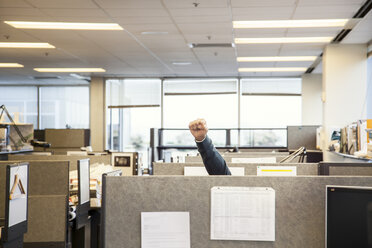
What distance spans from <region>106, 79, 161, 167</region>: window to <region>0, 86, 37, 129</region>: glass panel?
220 centimetres

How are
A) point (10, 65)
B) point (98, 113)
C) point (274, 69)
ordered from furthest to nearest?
point (98, 113), point (274, 69), point (10, 65)

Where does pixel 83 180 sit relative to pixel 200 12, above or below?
below

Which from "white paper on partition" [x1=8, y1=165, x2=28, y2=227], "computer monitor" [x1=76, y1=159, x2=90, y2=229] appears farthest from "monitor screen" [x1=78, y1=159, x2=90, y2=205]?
"white paper on partition" [x1=8, y1=165, x2=28, y2=227]

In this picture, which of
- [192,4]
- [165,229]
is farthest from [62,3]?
[165,229]

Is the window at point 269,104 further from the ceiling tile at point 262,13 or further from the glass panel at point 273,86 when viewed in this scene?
the ceiling tile at point 262,13

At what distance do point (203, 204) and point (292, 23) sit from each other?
447 cm

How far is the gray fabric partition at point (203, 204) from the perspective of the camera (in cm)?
146

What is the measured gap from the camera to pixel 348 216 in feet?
4.38

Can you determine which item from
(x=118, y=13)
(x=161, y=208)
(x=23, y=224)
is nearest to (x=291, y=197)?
(x=161, y=208)

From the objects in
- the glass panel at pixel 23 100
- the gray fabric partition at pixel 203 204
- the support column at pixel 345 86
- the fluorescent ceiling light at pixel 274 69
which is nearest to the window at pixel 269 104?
Result: the fluorescent ceiling light at pixel 274 69

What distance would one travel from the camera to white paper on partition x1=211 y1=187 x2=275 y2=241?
1.47 m

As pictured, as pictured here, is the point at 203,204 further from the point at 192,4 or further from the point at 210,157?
the point at 192,4

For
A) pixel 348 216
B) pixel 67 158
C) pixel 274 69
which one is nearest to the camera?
pixel 348 216

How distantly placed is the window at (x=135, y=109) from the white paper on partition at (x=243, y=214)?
9.72m
